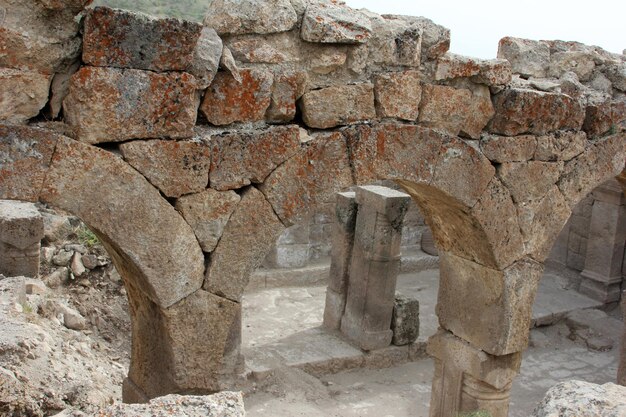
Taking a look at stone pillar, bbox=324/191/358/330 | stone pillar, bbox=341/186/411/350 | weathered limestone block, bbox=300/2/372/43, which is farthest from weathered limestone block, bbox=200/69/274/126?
stone pillar, bbox=324/191/358/330

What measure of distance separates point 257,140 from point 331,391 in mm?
4422

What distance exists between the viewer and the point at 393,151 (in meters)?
4.34

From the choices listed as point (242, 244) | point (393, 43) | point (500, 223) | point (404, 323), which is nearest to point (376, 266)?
point (404, 323)

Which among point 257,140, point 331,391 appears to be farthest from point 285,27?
point 331,391

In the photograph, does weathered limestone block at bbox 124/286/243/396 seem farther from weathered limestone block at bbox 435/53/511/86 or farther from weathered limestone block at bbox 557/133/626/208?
weathered limestone block at bbox 557/133/626/208

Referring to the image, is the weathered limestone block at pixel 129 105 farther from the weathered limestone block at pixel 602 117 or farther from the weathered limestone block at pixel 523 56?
the weathered limestone block at pixel 602 117

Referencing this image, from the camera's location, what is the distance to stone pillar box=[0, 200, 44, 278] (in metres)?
7.27

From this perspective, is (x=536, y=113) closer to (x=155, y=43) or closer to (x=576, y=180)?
(x=576, y=180)

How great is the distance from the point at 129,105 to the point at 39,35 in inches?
20.0

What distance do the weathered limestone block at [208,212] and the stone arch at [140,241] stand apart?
52 millimetres

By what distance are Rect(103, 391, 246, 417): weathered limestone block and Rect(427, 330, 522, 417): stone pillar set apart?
3.49 meters

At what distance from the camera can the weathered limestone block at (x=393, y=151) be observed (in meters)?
4.21

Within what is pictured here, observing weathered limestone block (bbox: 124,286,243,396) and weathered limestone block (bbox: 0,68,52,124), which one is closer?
weathered limestone block (bbox: 0,68,52,124)

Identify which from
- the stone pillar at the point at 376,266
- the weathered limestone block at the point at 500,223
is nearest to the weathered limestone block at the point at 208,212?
the weathered limestone block at the point at 500,223
